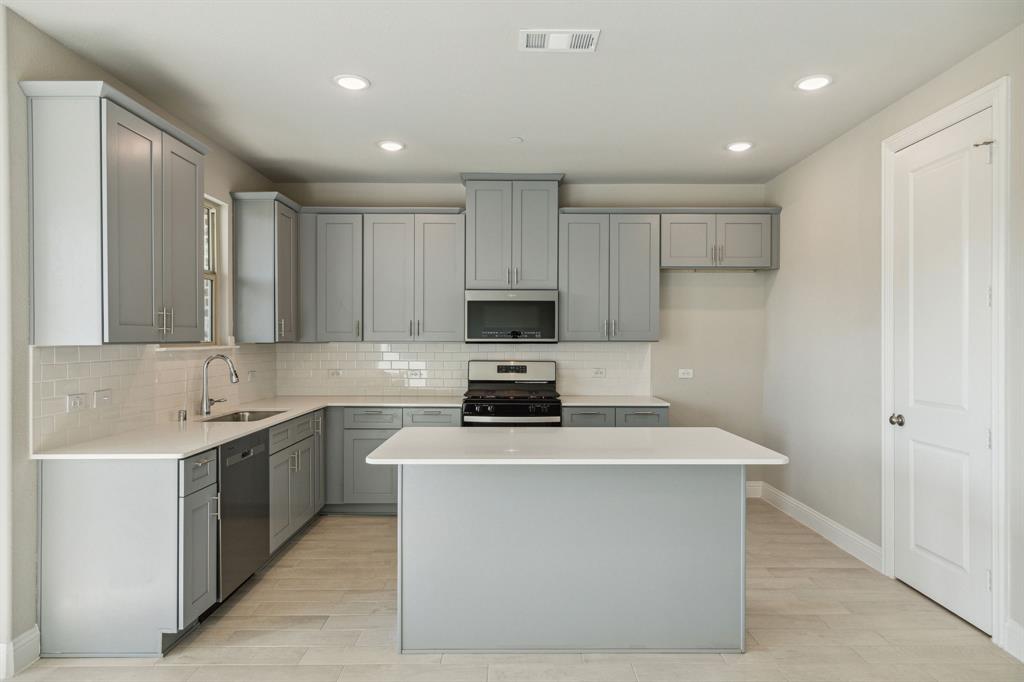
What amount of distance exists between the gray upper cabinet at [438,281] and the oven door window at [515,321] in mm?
135

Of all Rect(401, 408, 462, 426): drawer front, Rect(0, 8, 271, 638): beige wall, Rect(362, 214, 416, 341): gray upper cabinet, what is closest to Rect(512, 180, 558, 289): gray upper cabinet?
Result: Rect(362, 214, 416, 341): gray upper cabinet

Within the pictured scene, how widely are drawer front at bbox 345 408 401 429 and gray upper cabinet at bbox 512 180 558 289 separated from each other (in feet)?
4.69

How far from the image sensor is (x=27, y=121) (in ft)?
8.43

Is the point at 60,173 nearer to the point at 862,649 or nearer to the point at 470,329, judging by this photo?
the point at 470,329

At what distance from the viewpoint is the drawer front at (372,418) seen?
15.8 ft

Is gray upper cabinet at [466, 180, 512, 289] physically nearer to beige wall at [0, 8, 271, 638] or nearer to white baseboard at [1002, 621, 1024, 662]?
beige wall at [0, 8, 271, 638]

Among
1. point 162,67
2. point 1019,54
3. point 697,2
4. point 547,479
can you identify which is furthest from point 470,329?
point 1019,54

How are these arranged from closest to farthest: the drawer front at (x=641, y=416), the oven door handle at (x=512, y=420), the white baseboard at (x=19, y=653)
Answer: the white baseboard at (x=19, y=653) < the oven door handle at (x=512, y=420) < the drawer front at (x=641, y=416)

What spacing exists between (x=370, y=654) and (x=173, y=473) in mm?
1182

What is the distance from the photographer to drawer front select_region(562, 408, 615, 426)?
4.80 metres

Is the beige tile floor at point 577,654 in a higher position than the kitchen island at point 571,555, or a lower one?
→ lower

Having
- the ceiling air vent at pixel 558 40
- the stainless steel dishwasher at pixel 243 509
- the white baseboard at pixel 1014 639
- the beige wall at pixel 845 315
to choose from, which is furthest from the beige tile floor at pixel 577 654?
the ceiling air vent at pixel 558 40

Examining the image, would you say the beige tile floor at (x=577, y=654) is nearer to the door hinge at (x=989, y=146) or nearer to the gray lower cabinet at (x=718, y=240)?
the door hinge at (x=989, y=146)

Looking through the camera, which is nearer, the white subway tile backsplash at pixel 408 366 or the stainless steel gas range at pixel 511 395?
the stainless steel gas range at pixel 511 395
